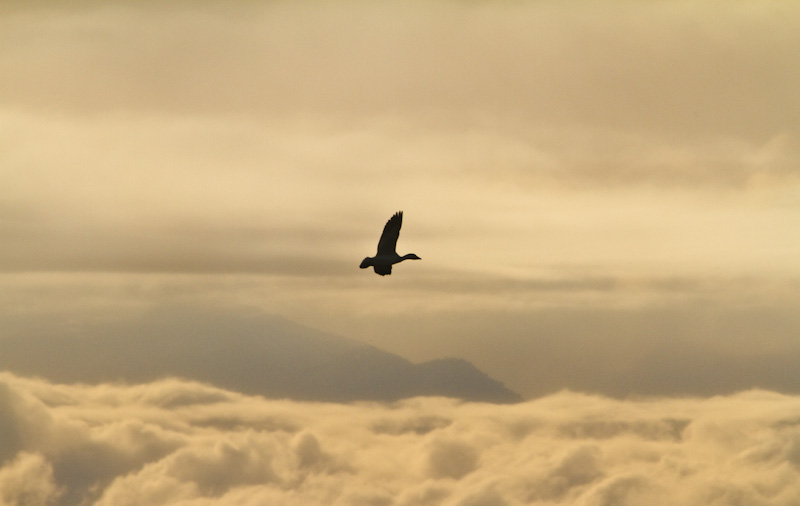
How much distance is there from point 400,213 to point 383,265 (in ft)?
20.6

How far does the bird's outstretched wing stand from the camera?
223ft

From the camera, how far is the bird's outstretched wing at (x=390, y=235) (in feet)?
223

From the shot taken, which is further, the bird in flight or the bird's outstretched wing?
the bird's outstretched wing

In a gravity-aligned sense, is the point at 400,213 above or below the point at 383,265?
above

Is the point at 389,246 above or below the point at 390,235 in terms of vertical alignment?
below

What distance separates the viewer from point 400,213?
68.0 meters

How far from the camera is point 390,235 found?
68.1 metres

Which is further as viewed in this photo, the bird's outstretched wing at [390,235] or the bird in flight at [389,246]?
the bird's outstretched wing at [390,235]

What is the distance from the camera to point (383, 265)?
66.3 m
